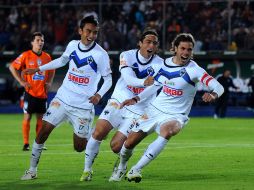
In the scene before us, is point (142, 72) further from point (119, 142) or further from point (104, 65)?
point (119, 142)

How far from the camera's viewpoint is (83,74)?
43.5 feet

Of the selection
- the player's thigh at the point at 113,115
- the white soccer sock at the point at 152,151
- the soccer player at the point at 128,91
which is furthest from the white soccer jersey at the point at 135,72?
the white soccer sock at the point at 152,151

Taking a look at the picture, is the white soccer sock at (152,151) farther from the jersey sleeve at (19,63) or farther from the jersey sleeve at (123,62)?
the jersey sleeve at (19,63)

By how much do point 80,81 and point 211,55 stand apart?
2280 cm

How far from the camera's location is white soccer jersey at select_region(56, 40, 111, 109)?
1324 centimetres

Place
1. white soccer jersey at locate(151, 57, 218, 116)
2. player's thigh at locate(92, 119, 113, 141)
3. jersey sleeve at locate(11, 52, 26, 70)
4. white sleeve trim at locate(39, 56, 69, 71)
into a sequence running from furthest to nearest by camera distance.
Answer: jersey sleeve at locate(11, 52, 26, 70), white sleeve trim at locate(39, 56, 69, 71), player's thigh at locate(92, 119, 113, 141), white soccer jersey at locate(151, 57, 218, 116)

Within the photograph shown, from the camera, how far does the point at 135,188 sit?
39.1ft

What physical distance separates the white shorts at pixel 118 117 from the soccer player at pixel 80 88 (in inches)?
11.0

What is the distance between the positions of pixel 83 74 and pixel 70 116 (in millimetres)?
676

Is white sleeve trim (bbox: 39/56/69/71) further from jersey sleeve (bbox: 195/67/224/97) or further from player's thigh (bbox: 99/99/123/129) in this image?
jersey sleeve (bbox: 195/67/224/97)

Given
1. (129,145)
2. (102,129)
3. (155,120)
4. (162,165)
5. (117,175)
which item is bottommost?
(162,165)

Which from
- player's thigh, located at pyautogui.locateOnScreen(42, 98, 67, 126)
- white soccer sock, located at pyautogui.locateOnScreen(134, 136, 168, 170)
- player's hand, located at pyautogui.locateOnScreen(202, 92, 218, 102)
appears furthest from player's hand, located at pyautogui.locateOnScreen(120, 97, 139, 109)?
player's hand, located at pyautogui.locateOnScreen(202, 92, 218, 102)

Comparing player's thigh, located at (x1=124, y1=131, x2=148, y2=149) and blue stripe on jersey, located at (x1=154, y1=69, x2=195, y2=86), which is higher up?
blue stripe on jersey, located at (x1=154, y1=69, x2=195, y2=86)

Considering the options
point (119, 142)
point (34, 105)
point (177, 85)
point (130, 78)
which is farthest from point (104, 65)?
point (34, 105)
